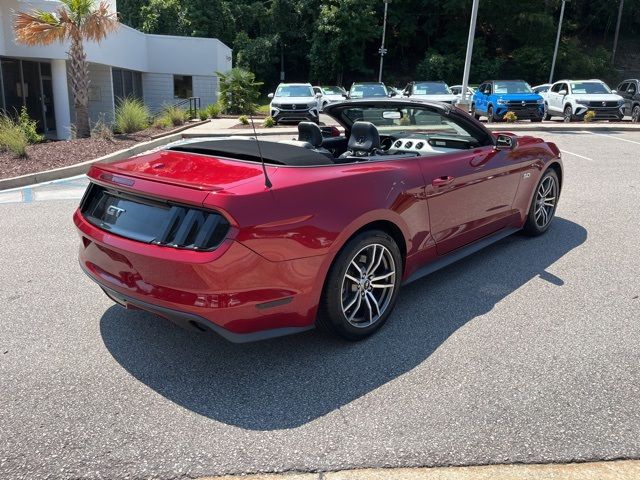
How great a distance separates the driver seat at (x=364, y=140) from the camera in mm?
4305

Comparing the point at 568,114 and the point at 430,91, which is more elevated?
the point at 430,91

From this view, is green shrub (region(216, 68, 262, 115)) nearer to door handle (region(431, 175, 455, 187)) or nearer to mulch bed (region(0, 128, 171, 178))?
mulch bed (region(0, 128, 171, 178))

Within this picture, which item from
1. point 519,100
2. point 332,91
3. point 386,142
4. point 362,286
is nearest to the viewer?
point 362,286

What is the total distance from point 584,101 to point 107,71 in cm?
1966

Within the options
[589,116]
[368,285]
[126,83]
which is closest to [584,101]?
[589,116]

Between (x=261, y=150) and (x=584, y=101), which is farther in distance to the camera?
(x=584, y=101)

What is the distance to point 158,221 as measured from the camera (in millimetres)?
3043

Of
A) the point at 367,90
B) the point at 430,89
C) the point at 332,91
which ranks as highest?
the point at 430,89

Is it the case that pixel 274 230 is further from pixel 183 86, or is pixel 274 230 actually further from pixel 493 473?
pixel 183 86

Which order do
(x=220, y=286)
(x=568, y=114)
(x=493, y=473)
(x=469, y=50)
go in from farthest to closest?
(x=568, y=114)
(x=469, y=50)
(x=220, y=286)
(x=493, y=473)

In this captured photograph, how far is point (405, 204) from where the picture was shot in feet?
12.1

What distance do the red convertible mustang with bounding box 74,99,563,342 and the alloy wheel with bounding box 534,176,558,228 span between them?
1.46 m

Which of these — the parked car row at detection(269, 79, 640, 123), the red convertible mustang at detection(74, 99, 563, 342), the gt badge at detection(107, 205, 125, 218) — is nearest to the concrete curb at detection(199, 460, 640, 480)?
the red convertible mustang at detection(74, 99, 563, 342)

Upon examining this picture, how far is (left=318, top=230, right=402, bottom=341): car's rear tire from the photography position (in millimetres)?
3285
